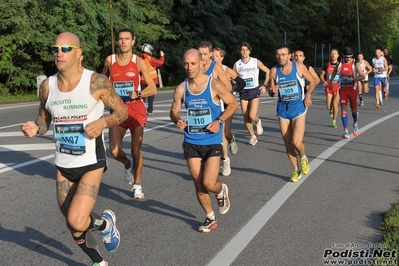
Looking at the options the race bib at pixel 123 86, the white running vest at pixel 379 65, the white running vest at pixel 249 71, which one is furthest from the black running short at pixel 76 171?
the white running vest at pixel 379 65

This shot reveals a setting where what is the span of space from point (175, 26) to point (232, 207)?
32.8 metres

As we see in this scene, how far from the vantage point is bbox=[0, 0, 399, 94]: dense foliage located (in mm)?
28344

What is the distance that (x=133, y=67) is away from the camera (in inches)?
309

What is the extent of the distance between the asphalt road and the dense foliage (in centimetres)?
1660

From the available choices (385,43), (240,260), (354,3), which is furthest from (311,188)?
(385,43)

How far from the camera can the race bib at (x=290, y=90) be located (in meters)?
9.18

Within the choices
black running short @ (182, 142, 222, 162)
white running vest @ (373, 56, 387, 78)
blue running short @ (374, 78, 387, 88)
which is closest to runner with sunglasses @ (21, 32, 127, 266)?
black running short @ (182, 142, 222, 162)

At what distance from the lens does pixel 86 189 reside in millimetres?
5102

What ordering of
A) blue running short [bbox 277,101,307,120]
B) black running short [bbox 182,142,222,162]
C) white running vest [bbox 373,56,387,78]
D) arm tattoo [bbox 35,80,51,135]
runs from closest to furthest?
arm tattoo [bbox 35,80,51,135] < black running short [bbox 182,142,222,162] < blue running short [bbox 277,101,307,120] < white running vest [bbox 373,56,387,78]

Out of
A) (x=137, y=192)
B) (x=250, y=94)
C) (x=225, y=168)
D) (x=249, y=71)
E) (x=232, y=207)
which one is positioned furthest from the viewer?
(x=250, y=94)

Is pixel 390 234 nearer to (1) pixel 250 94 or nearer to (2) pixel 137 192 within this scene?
(2) pixel 137 192

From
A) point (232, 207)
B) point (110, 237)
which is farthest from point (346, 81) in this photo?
point (110, 237)

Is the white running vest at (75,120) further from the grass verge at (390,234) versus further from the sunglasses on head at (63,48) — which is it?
the grass verge at (390,234)

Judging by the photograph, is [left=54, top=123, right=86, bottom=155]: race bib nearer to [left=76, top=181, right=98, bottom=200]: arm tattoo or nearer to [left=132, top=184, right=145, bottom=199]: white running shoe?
[left=76, top=181, right=98, bottom=200]: arm tattoo
